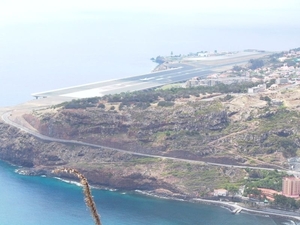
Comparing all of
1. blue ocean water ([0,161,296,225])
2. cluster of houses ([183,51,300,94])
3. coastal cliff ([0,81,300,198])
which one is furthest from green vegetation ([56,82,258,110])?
blue ocean water ([0,161,296,225])

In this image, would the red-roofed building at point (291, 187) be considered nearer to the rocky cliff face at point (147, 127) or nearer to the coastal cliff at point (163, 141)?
the coastal cliff at point (163, 141)

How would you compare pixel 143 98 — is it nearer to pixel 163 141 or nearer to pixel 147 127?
pixel 147 127

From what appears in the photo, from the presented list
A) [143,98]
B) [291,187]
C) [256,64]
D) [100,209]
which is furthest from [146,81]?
[100,209]

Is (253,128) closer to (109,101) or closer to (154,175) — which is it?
(154,175)

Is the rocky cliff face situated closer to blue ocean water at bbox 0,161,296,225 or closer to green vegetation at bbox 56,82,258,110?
green vegetation at bbox 56,82,258,110

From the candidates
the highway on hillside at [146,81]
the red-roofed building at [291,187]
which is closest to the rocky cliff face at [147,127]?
the red-roofed building at [291,187]
